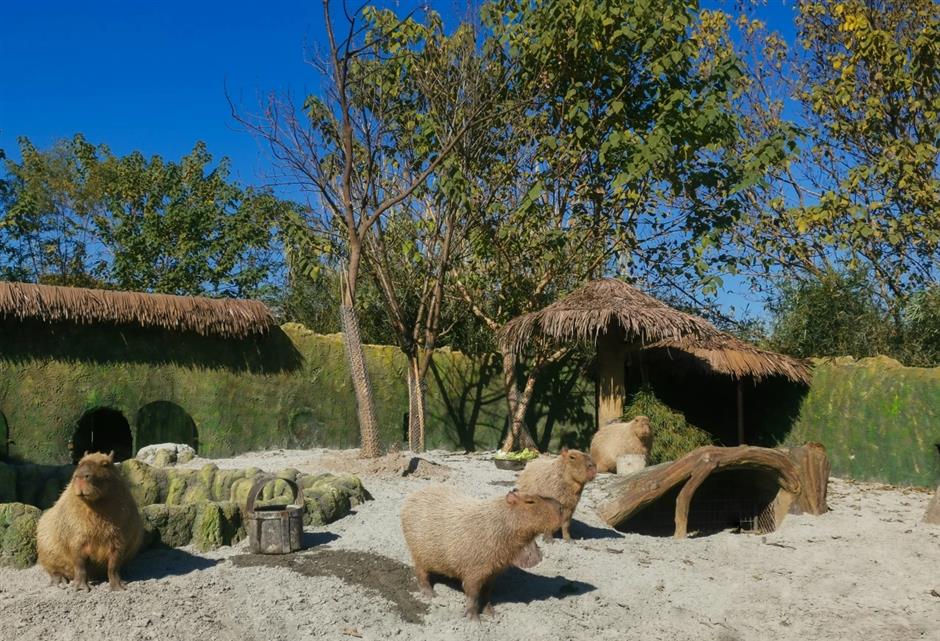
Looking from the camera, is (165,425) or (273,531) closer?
(273,531)

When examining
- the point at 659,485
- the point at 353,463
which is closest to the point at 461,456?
the point at 353,463

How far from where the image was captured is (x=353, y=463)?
33.0 feet

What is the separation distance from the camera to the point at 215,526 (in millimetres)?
6766

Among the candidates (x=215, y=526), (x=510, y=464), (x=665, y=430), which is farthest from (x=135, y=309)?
(x=665, y=430)

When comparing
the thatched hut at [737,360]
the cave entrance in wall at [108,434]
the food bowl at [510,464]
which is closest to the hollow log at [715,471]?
the food bowl at [510,464]

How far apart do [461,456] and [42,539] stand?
26.0 ft

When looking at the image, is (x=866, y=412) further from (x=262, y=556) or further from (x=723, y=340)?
(x=262, y=556)

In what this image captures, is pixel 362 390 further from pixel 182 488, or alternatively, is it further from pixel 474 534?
pixel 474 534

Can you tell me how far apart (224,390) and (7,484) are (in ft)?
16.3

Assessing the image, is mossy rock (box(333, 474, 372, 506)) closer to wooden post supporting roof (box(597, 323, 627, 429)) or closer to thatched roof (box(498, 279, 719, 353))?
thatched roof (box(498, 279, 719, 353))

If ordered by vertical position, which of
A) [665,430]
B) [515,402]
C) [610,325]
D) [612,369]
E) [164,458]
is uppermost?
[610,325]

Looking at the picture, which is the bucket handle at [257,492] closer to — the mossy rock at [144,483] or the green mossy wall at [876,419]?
the mossy rock at [144,483]

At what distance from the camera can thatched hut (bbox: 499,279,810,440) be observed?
1171 centimetres

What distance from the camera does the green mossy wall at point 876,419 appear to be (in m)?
11.5
